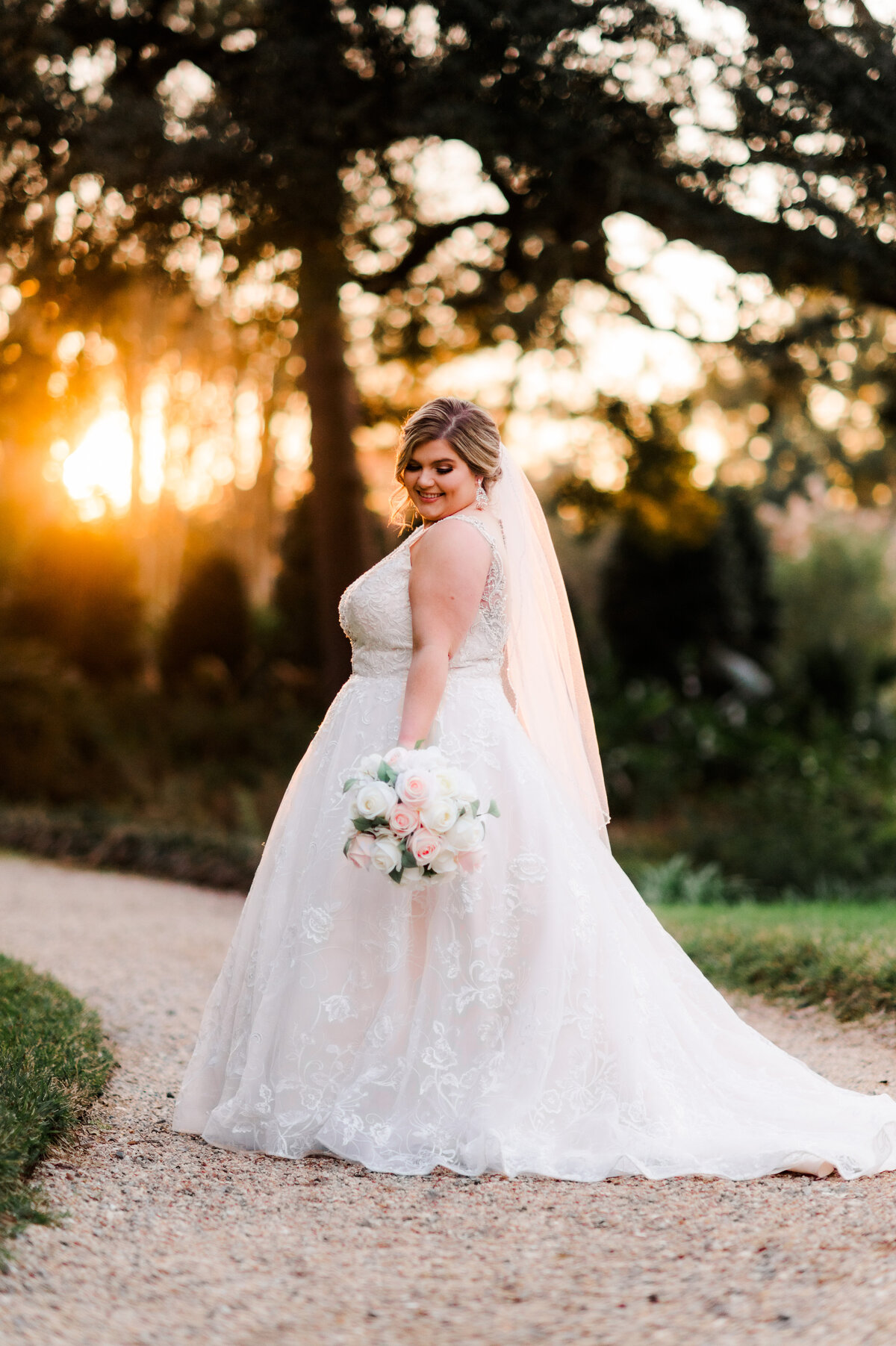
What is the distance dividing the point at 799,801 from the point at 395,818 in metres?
8.13

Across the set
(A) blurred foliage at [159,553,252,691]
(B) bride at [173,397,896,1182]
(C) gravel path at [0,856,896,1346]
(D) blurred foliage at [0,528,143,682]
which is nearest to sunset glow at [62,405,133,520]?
(D) blurred foliage at [0,528,143,682]

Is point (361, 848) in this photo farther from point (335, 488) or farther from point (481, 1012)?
point (335, 488)

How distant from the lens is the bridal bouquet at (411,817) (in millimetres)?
3152

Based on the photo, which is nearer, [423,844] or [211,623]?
[423,844]

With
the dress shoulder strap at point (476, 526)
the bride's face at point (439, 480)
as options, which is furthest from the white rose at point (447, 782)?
the bride's face at point (439, 480)

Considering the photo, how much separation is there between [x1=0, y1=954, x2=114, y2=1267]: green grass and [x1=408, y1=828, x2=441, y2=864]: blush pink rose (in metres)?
1.21

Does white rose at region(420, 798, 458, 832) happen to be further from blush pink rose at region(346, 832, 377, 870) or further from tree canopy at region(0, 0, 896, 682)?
tree canopy at region(0, 0, 896, 682)

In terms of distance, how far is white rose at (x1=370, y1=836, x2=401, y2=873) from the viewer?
3156 millimetres

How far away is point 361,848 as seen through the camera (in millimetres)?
3215

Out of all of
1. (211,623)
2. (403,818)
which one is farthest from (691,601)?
(403,818)

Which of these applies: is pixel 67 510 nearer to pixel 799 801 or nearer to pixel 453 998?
pixel 799 801

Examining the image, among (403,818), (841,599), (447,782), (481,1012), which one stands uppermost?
(841,599)

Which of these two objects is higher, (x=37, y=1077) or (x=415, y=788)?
(x=415, y=788)

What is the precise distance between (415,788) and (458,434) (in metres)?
1.14
